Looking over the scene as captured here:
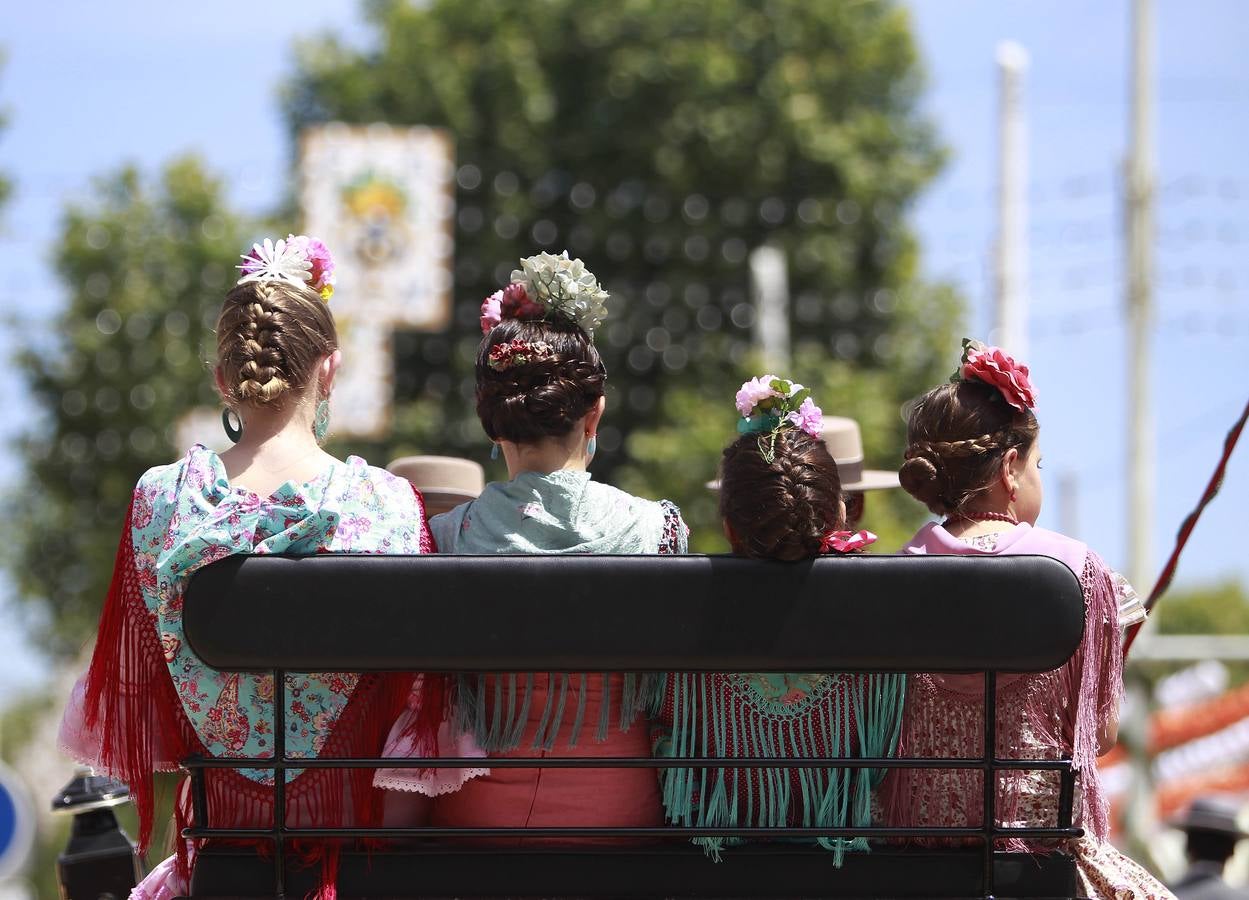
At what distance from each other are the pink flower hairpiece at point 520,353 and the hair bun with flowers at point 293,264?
353mm

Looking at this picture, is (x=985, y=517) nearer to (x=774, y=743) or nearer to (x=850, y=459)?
(x=774, y=743)

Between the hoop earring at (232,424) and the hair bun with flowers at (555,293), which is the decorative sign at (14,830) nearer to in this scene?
the hoop earring at (232,424)

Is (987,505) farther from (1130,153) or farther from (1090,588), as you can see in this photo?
(1130,153)

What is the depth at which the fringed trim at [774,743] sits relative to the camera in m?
2.37

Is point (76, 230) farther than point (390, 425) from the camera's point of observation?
Yes

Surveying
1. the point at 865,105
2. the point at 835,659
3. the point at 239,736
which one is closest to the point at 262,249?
the point at 239,736

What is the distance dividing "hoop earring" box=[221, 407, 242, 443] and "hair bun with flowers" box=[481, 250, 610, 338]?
0.42 metres

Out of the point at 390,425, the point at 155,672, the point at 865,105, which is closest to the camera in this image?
the point at 155,672

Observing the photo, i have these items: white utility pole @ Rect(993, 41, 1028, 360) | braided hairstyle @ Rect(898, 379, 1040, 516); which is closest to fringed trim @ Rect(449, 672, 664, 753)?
braided hairstyle @ Rect(898, 379, 1040, 516)

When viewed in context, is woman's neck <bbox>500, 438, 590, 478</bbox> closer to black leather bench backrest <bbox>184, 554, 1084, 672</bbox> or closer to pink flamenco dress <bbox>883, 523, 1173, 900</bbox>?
black leather bench backrest <bbox>184, 554, 1084, 672</bbox>

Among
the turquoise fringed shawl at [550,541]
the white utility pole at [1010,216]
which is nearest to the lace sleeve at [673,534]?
the turquoise fringed shawl at [550,541]

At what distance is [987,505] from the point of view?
8.77 ft

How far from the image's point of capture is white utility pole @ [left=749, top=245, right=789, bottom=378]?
1608 centimetres

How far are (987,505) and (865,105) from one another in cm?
1785
